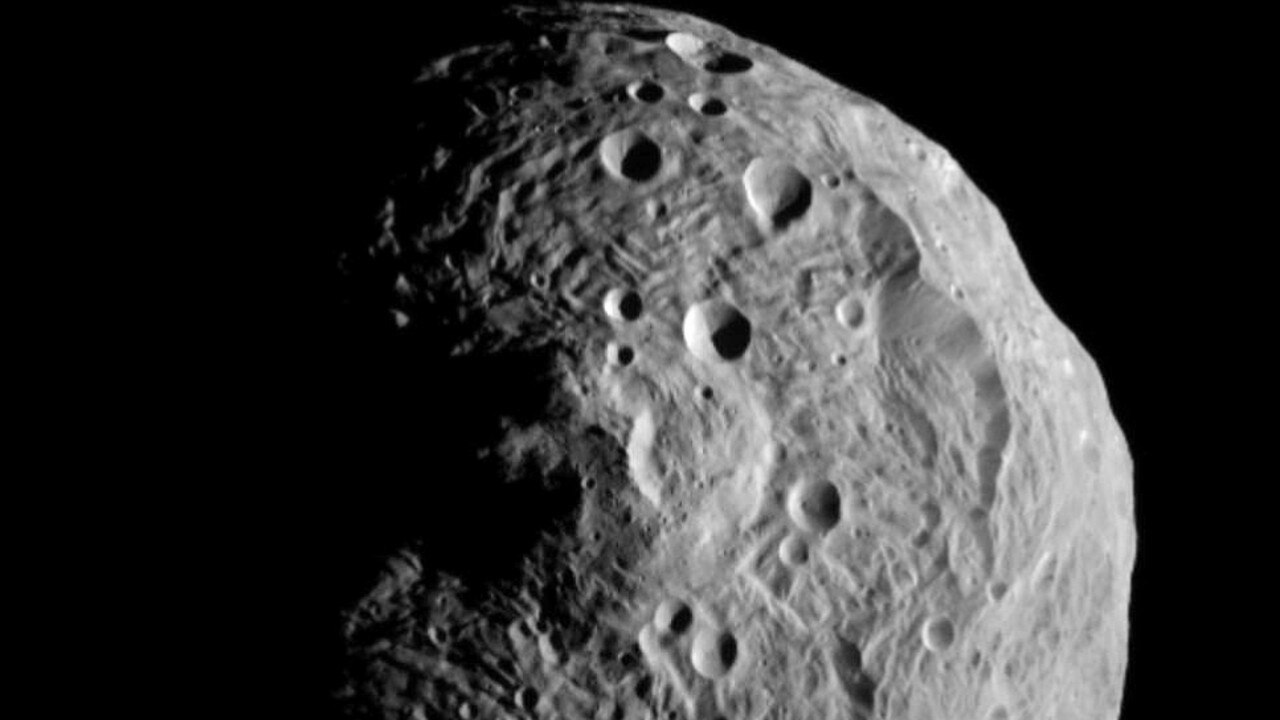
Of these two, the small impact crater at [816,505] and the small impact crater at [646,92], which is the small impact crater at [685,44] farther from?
the small impact crater at [816,505]

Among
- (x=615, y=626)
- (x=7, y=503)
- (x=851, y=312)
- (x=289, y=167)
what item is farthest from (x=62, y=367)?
(x=851, y=312)

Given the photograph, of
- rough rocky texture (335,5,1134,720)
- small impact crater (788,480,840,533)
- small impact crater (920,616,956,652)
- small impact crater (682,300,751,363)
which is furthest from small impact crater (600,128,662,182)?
small impact crater (920,616,956,652)

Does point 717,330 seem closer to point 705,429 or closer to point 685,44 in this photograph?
point 705,429

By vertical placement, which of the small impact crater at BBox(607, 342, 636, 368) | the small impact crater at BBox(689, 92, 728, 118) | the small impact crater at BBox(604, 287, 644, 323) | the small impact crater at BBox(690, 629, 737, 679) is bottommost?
the small impact crater at BBox(690, 629, 737, 679)

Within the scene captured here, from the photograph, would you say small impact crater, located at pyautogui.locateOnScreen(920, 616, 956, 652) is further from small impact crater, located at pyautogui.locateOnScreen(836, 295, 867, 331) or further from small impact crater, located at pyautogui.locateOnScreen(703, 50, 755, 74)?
small impact crater, located at pyautogui.locateOnScreen(703, 50, 755, 74)

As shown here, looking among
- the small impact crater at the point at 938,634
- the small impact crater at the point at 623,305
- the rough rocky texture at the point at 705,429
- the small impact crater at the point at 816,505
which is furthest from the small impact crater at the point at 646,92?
the small impact crater at the point at 938,634

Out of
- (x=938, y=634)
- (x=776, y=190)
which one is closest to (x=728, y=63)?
(x=776, y=190)

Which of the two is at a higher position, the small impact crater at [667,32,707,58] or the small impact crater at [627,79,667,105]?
the small impact crater at [627,79,667,105]

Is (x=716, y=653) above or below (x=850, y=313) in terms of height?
below
